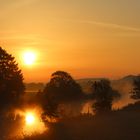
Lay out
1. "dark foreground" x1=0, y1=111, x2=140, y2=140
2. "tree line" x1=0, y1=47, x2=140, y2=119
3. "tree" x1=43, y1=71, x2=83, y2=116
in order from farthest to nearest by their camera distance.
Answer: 1. "tree" x1=43, y1=71, x2=83, y2=116
2. "tree line" x1=0, y1=47, x2=140, y2=119
3. "dark foreground" x1=0, y1=111, x2=140, y2=140

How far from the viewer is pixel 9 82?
227 feet

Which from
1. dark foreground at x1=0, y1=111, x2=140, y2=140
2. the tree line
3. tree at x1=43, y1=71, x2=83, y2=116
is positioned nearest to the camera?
dark foreground at x1=0, y1=111, x2=140, y2=140

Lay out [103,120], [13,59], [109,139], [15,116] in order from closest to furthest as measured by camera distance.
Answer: [109,139] < [103,120] < [15,116] < [13,59]

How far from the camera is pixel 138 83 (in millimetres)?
74625

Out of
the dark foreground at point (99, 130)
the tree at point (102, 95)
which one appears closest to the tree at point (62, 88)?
the tree at point (102, 95)

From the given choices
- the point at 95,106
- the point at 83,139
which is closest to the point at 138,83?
the point at 95,106

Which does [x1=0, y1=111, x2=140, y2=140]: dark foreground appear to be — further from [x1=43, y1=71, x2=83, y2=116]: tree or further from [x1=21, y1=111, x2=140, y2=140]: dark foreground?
[x1=43, y1=71, x2=83, y2=116]: tree

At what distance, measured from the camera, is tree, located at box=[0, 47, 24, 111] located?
6825cm

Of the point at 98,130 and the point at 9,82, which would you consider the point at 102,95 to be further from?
the point at 98,130

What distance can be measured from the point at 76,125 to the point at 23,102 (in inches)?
1634

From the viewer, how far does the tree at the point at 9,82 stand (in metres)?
68.2

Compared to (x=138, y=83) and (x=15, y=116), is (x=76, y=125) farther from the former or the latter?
(x=138, y=83)

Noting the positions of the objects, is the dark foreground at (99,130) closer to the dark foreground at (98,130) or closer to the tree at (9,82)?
the dark foreground at (98,130)

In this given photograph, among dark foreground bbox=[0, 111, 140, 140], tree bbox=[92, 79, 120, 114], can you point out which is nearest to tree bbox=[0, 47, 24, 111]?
tree bbox=[92, 79, 120, 114]
